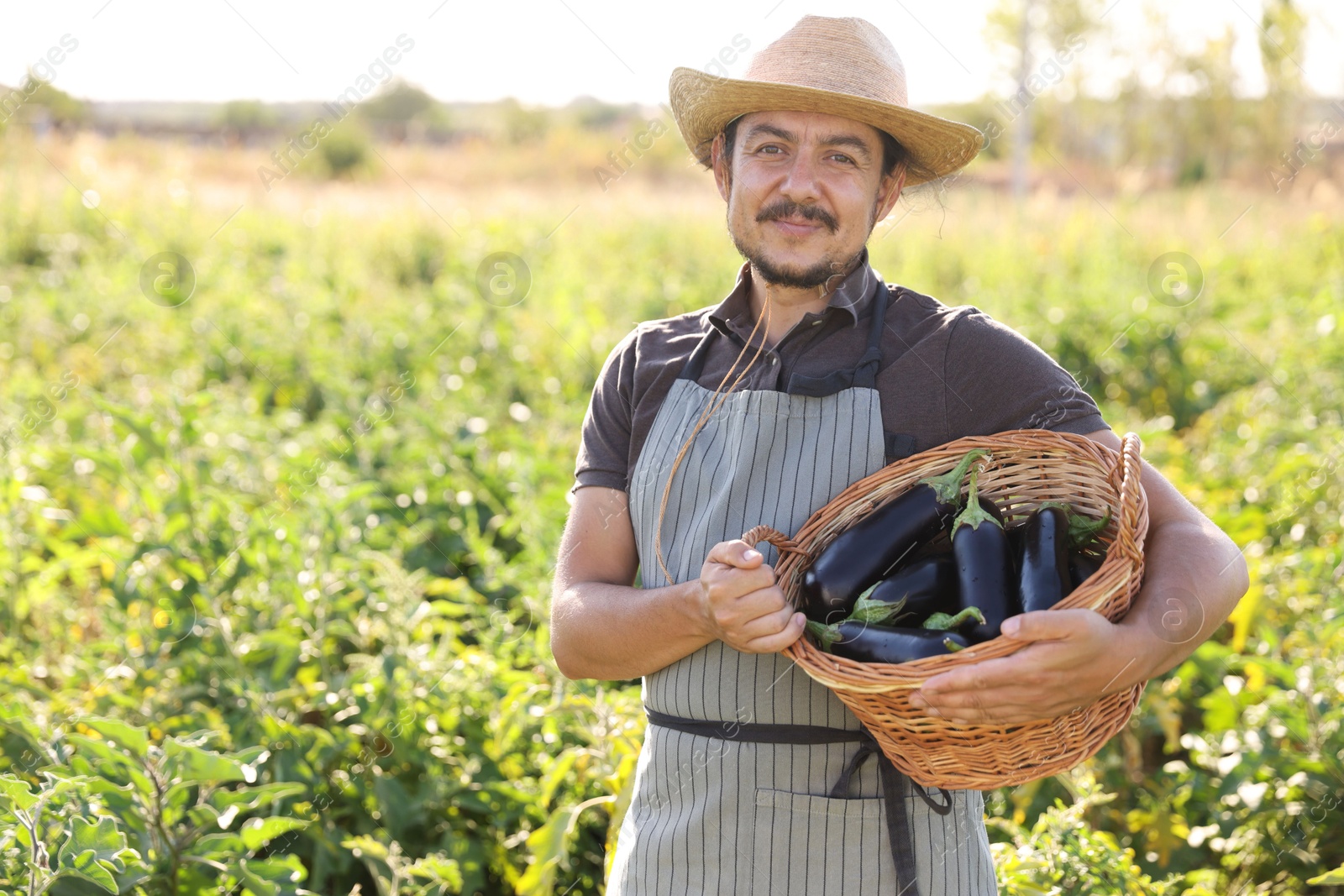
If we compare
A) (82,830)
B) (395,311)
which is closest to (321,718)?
(82,830)

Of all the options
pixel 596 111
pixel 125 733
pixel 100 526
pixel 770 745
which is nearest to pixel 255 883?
pixel 125 733

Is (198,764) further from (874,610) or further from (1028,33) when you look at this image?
(1028,33)

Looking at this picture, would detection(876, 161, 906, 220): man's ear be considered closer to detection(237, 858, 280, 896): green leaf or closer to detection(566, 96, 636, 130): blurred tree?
detection(237, 858, 280, 896): green leaf

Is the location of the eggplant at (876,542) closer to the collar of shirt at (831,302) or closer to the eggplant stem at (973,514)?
the eggplant stem at (973,514)

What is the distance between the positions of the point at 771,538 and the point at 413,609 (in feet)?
4.77

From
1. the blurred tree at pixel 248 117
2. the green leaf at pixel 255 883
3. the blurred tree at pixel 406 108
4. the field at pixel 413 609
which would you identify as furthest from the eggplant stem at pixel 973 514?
the blurred tree at pixel 406 108

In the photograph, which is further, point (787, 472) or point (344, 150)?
point (344, 150)

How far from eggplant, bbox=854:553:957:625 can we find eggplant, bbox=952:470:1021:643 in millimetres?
22

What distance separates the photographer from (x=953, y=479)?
1.58m

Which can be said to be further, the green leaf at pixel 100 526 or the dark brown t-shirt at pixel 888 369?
the green leaf at pixel 100 526

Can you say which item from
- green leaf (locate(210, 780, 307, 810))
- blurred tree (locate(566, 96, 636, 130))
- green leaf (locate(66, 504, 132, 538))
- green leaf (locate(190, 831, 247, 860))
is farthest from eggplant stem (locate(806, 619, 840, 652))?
blurred tree (locate(566, 96, 636, 130))

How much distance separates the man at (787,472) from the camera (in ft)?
5.35

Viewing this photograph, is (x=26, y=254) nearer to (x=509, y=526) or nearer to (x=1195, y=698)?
(x=509, y=526)

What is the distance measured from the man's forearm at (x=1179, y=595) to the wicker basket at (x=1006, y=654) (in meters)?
0.03
